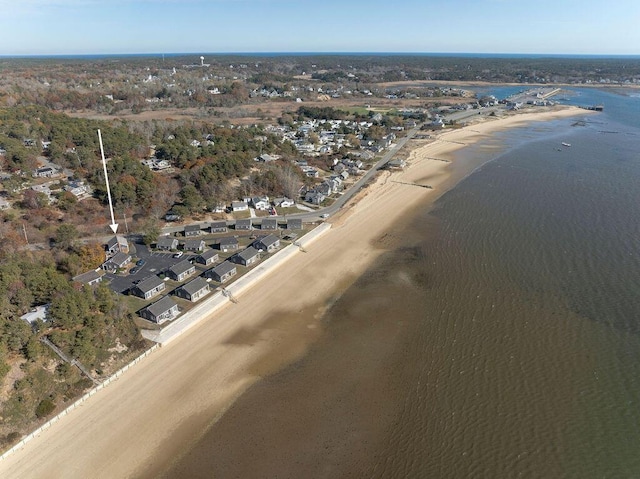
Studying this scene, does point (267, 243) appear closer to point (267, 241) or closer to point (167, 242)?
point (267, 241)

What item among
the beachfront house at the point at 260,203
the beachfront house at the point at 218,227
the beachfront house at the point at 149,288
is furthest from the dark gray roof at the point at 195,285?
the beachfront house at the point at 260,203

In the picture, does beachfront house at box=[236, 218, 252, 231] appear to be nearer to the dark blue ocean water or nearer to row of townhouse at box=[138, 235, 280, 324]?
row of townhouse at box=[138, 235, 280, 324]

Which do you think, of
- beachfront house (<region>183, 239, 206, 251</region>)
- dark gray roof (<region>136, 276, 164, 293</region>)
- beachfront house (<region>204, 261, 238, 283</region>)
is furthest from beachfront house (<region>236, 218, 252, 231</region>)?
dark gray roof (<region>136, 276, 164, 293</region>)

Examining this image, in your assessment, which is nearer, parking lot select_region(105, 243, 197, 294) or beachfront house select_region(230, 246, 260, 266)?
parking lot select_region(105, 243, 197, 294)

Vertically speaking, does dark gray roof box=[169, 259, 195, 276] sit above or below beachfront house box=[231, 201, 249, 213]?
below

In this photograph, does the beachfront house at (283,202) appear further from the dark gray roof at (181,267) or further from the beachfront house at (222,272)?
the dark gray roof at (181,267)

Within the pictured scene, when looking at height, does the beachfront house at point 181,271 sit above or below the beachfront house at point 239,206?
below
